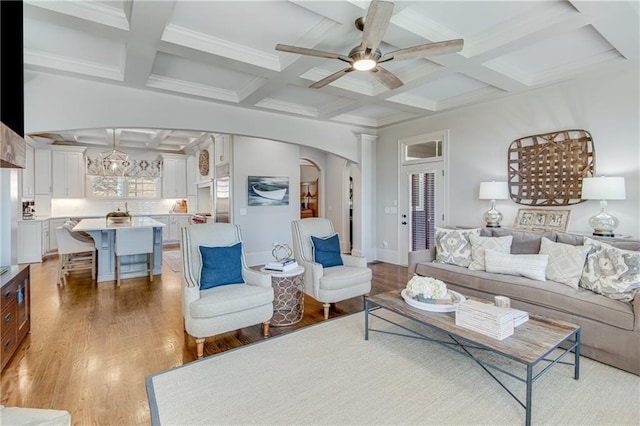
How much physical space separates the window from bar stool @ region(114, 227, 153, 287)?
14.6 feet

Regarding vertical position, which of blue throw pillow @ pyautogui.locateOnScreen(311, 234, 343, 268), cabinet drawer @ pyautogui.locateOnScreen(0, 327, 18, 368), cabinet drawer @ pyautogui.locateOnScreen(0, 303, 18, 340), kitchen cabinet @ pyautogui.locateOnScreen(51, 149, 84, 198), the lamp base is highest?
kitchen cabinet @ pyautogui.locateOnScreen(51, 149, 84, 198)

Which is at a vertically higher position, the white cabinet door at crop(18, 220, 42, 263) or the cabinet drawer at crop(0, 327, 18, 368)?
the white cabinet door at crop(18, 220, 42, 263)

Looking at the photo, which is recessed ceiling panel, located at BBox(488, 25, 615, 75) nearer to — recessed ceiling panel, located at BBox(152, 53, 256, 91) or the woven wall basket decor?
the woven wall basket decor

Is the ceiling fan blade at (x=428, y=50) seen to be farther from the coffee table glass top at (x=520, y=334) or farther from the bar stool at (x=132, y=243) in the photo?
the bar stool at (x=132, y=243)

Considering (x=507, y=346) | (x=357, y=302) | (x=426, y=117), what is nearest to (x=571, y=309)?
(x=507, y=346)

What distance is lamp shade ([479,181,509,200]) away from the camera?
14.4ft

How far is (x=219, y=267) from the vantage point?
3098 millimetres

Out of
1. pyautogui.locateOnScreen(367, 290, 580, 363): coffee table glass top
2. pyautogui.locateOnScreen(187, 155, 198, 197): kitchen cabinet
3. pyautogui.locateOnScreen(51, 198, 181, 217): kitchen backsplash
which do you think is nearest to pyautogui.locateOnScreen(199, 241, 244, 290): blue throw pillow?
pyautogui.locateOnScreen(367, 290, 580, 363): coffee table glass top

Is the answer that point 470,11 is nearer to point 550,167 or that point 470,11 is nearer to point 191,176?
point 550,167

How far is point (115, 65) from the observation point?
3598 mm

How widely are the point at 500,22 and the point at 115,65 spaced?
4002 millimetres

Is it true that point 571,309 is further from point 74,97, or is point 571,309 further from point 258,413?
point 74,97

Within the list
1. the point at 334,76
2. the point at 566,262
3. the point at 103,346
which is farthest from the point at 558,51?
the point at 103,346

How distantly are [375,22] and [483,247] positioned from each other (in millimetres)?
2801
